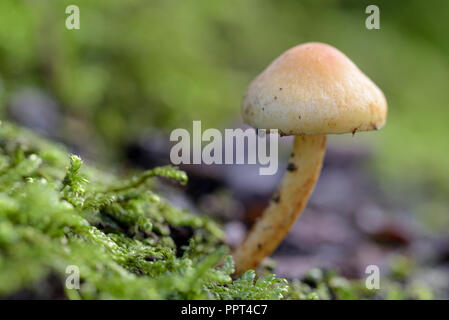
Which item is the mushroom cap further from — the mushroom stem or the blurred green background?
the blurred green background

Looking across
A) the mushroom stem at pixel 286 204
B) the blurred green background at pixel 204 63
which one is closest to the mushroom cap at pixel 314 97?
the mushroom stem at pixel 286 204

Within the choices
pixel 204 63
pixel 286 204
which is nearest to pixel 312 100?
pixel 286 204

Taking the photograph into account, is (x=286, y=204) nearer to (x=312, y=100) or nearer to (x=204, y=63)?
(x=312, y=100)

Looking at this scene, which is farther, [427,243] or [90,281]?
[427,243]

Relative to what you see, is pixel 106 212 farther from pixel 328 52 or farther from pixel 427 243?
pixel 427 243

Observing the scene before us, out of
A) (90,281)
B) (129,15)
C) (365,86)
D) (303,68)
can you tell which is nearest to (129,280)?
(90,281)
